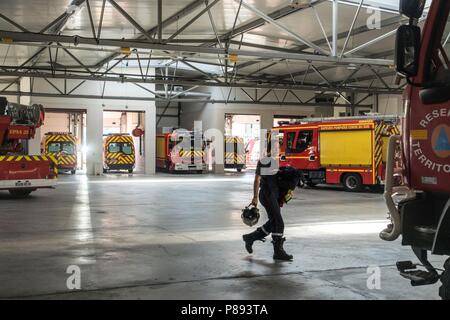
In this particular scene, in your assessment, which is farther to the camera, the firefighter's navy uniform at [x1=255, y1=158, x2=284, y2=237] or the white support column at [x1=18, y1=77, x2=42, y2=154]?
the white support column at [x1=18, y1=77, x2=42, y2=154]

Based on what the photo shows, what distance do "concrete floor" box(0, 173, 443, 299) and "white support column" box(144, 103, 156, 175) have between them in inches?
631

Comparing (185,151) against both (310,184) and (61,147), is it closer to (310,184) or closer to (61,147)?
(61,147)

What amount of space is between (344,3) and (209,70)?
1396 cm

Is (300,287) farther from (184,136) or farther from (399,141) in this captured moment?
(184,136)

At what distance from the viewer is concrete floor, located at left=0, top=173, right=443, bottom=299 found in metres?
5.49

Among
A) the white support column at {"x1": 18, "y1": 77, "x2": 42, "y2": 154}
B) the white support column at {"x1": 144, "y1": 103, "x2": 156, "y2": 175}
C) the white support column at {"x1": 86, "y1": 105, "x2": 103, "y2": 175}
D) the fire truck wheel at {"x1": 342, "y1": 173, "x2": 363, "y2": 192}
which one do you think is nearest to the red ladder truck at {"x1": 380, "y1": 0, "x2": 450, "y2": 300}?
the fire truck wheel at {"x1": 342, "y1": 173, "x2": 363, "y2": 192}

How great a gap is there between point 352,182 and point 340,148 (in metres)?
1.30

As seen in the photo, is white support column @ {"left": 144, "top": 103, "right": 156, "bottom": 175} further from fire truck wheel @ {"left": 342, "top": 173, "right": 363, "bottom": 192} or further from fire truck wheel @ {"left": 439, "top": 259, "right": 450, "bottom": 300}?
fire truck wheel @ {"left": 439, "top": 259, "right": 450, "bottom": 300}

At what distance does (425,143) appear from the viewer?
3.87 meters

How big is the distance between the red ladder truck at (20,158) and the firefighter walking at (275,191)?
9.95 m

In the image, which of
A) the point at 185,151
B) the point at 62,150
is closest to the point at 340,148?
the point at 185,151

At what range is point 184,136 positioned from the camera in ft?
98.2

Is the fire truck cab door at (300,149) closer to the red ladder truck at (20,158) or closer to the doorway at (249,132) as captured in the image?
the red ladder truck at (20,158)
